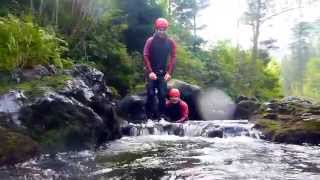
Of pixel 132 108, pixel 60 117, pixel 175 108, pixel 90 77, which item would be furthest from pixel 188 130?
pixel 60 117

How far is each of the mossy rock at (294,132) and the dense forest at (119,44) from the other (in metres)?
4.32

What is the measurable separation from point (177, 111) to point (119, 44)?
5756mm

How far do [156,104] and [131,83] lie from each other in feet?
18.9

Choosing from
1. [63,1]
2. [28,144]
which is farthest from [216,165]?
[63,1]

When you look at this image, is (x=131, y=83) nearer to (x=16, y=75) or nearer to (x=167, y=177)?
(x=16, y=75)

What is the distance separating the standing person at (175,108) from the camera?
34.5ft

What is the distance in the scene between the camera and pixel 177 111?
11.0 meters

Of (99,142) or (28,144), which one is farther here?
(99,142)

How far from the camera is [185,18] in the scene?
123 feet

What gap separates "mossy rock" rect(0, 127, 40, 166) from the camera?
17.7 feet

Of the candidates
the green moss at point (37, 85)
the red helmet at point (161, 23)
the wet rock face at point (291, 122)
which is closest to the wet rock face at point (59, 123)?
the green moss at point (37, 85)

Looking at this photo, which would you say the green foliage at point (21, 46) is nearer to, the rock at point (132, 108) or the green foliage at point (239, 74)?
the rock at point (132, 108)

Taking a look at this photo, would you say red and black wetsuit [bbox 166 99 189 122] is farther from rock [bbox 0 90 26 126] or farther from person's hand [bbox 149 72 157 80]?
rock [bbox 0 90 26 126]

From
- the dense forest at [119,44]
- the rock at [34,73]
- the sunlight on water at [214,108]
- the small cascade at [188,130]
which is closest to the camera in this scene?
the rock at [34,73]
